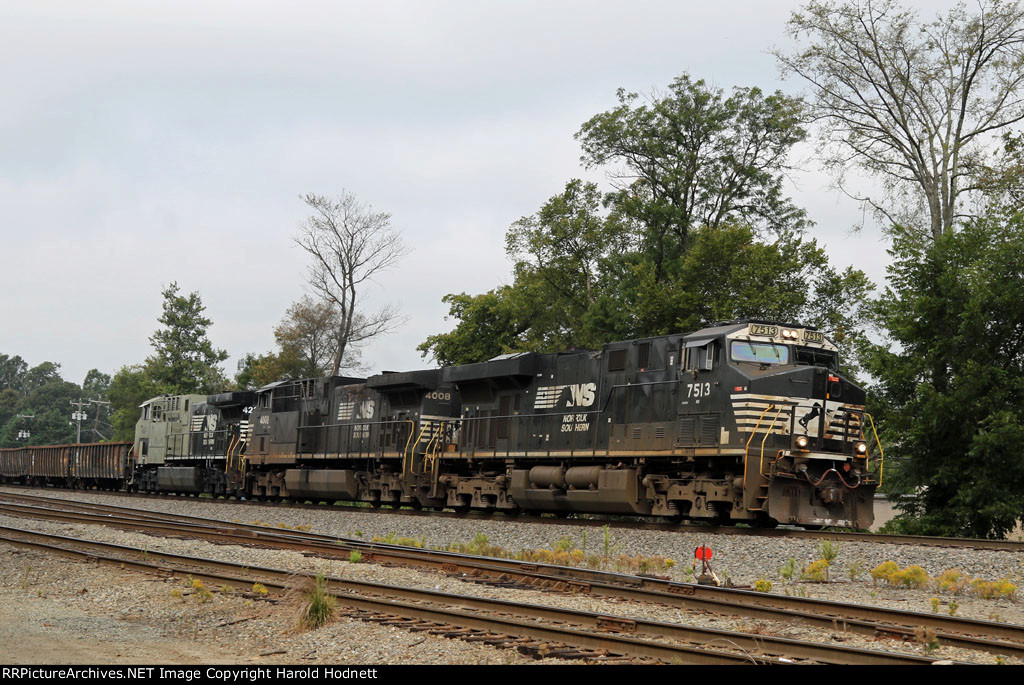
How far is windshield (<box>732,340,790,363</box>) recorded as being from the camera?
16.9 m

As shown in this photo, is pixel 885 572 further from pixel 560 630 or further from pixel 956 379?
pixel 956 379

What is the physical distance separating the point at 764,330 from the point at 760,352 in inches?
16.7

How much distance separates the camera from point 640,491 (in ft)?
60.6

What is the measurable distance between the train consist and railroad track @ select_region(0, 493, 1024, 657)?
540cm

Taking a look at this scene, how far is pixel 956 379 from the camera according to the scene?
20406 millimetres

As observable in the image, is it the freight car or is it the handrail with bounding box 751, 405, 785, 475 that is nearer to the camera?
the handrail with bounding box 751, 405, 785, 475

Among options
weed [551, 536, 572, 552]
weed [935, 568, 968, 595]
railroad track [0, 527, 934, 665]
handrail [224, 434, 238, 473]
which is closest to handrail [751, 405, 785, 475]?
weed [551, 536, 572, 552]

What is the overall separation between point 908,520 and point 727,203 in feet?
56.0

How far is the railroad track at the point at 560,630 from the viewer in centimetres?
696

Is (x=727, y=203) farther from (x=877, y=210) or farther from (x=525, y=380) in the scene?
(x=525, y=380)

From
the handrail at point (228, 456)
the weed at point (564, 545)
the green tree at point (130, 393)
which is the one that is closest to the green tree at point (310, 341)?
the green tree at point (130, 393)

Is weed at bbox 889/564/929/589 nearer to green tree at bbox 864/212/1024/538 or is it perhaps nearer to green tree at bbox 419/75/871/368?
green tree at bbox 864/212/1024/538

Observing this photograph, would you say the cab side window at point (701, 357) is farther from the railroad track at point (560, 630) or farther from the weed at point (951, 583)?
the railroad track at point (560, 630)
